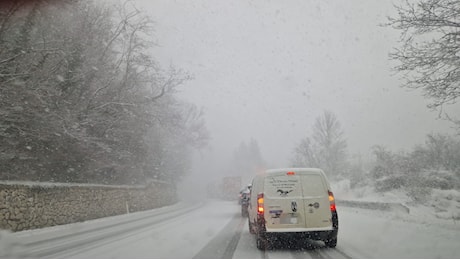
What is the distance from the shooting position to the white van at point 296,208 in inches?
345

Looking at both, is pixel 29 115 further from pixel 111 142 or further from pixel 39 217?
pixel 111 142

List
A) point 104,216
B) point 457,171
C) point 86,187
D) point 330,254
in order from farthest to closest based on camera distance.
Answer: point 457,171
point 104,216
point 86,187
point 330,254

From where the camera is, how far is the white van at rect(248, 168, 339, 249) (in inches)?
345

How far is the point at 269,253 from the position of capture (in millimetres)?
8695

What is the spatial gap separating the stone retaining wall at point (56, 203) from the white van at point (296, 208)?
9280mm

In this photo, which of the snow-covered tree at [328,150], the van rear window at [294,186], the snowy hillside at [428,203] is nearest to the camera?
the van rear window at [294,186]

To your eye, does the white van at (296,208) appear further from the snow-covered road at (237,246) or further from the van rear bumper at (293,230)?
the snow-covered road at (237,246)

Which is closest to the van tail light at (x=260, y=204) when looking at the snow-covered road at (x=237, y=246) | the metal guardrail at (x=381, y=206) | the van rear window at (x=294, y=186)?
the van rear window at (x=294, y=186)

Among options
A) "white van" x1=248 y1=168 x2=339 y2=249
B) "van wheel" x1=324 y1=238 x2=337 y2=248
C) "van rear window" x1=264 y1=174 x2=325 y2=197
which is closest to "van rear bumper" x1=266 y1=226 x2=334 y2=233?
"white van" x1=248 y1=168 x2=339 y2=249

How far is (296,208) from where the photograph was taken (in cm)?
889

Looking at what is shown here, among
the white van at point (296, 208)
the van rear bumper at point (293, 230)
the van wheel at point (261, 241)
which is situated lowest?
the van wheel at point (261, 241)

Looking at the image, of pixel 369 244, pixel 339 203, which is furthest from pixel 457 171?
pixel 369 244

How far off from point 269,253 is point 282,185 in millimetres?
1558

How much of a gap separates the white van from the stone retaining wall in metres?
9.28
